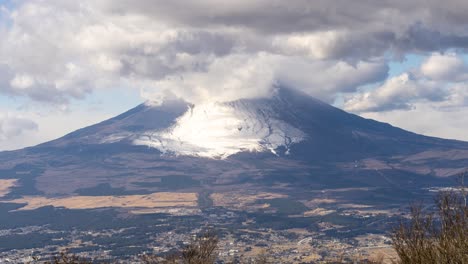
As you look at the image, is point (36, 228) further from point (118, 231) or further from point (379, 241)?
point (379, 241)

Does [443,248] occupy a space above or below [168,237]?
above

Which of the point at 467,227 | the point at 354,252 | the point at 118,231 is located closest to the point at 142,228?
the point at 118,231

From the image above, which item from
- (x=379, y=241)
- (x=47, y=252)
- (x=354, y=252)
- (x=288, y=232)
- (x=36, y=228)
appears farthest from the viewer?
(x=36, y=228)

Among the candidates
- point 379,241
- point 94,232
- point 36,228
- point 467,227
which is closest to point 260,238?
point 379,241

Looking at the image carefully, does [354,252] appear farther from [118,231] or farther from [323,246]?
[118,231]

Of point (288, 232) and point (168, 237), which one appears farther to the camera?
point (288, 232)

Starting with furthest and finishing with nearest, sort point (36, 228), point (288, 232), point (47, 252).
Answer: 1. point (36, 228)
2. point (288, 232)
3. point (47, 252)
